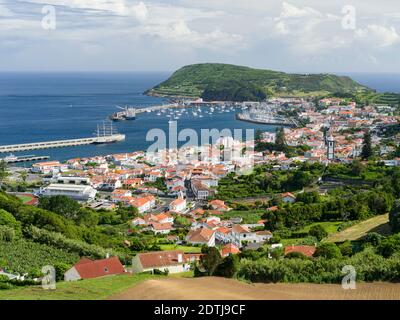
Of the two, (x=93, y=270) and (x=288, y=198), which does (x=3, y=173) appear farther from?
(x=93, y=270)

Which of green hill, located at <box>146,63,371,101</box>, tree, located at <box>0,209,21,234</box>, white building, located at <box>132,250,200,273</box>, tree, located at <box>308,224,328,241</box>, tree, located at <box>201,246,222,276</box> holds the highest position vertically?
green hill, located at <box>146,63,371,101</box>

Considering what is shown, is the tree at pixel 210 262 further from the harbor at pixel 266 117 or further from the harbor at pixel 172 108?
the harbor at pixel 172 108

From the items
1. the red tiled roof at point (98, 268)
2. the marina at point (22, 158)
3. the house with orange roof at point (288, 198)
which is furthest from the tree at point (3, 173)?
the red tiled roof at point (98, 268)

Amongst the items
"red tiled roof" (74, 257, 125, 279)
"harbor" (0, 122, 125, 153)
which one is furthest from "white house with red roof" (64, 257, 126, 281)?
"harbor" (0, 122, 125, 153)

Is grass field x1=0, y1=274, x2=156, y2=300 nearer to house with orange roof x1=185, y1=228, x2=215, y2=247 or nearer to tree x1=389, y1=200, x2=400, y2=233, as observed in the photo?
house with orange roof x1=185, y1=228, x2=215, y2=247
